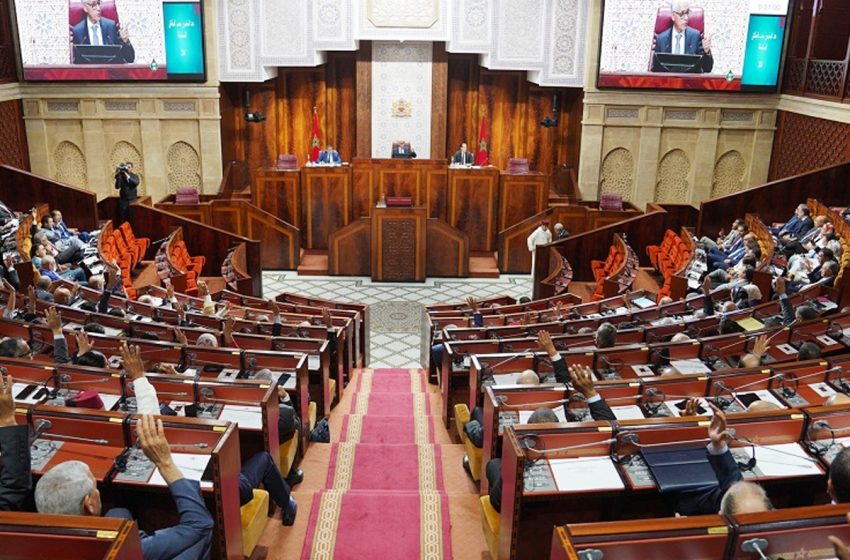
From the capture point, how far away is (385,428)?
20.3 ft

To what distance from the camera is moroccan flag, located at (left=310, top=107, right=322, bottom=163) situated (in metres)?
14.6

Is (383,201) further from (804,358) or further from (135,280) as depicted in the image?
(804,358)

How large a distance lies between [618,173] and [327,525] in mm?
11840

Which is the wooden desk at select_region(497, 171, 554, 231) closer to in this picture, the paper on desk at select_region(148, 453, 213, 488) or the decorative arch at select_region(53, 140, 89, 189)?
the decorative arch at select_region(53, 140, 89, 189)

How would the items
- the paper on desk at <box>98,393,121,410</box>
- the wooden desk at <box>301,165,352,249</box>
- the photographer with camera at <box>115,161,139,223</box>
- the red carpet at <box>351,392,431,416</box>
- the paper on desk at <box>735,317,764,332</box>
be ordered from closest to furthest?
the paper on desk at <box>98,393,121,410</box> → the paper on desk at <box>735,317,764,332</box> → the red carpet at <box>351,392,431,416</box> → the photographer with camera at <box>115,161,139,223</box> → the wooden desk at <box>301,165,352,249</box>

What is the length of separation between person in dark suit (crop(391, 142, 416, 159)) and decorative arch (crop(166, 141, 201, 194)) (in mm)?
3809

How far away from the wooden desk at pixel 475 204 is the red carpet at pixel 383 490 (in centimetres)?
697

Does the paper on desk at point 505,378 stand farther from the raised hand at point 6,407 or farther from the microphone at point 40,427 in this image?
the raised hand at point 6,407

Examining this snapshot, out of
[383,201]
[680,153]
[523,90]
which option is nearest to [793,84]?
[680,153]

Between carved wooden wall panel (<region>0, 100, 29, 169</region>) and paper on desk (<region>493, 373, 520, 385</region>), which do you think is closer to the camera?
paper on desk (<region>493, 373, 520, 385</region>)

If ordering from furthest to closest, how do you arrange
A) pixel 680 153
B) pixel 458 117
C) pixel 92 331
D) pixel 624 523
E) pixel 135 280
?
pixel 458 117 < pixel 680 153 < pixel 135 280 < pixel 92 331 < pixel 624 523

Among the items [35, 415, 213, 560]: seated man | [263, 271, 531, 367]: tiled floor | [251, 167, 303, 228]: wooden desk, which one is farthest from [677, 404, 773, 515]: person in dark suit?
[251, 167, 303, 228]: wooden desk

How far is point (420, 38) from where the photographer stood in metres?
13.9

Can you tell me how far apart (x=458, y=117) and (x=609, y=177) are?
3359 mm
